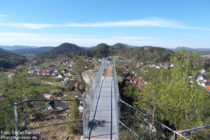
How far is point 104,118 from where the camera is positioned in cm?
537

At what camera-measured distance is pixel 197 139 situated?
7.03 meters

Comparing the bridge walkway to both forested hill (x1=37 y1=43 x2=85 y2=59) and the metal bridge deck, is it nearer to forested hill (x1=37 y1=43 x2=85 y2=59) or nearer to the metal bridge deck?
the metal bridge deck

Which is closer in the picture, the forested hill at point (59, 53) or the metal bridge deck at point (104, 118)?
the metal bridge deck at point (104, 118)

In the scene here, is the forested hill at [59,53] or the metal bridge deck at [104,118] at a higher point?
the forested hill at [59,53]

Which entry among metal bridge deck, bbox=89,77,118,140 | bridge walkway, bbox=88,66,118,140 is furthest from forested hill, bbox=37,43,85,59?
bridge walkway, bbox=88,66,118,140

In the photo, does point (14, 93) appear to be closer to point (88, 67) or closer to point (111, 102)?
point (111, 102)

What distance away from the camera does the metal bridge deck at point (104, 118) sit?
4387 mm

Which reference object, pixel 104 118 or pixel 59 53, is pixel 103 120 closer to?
pixel 104 118

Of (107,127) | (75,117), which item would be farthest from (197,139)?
(75,117)

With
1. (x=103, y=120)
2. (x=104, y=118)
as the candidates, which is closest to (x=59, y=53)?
(x=104, y=118)

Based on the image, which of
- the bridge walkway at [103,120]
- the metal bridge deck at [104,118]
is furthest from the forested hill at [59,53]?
the bridge walkway at [103,120]

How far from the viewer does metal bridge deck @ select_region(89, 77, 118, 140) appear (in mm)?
4387

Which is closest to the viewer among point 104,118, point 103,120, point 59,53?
point 103,120

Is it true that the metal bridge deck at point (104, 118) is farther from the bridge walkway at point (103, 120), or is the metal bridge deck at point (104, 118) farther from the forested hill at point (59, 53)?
the forested hill at point (59, 53)
